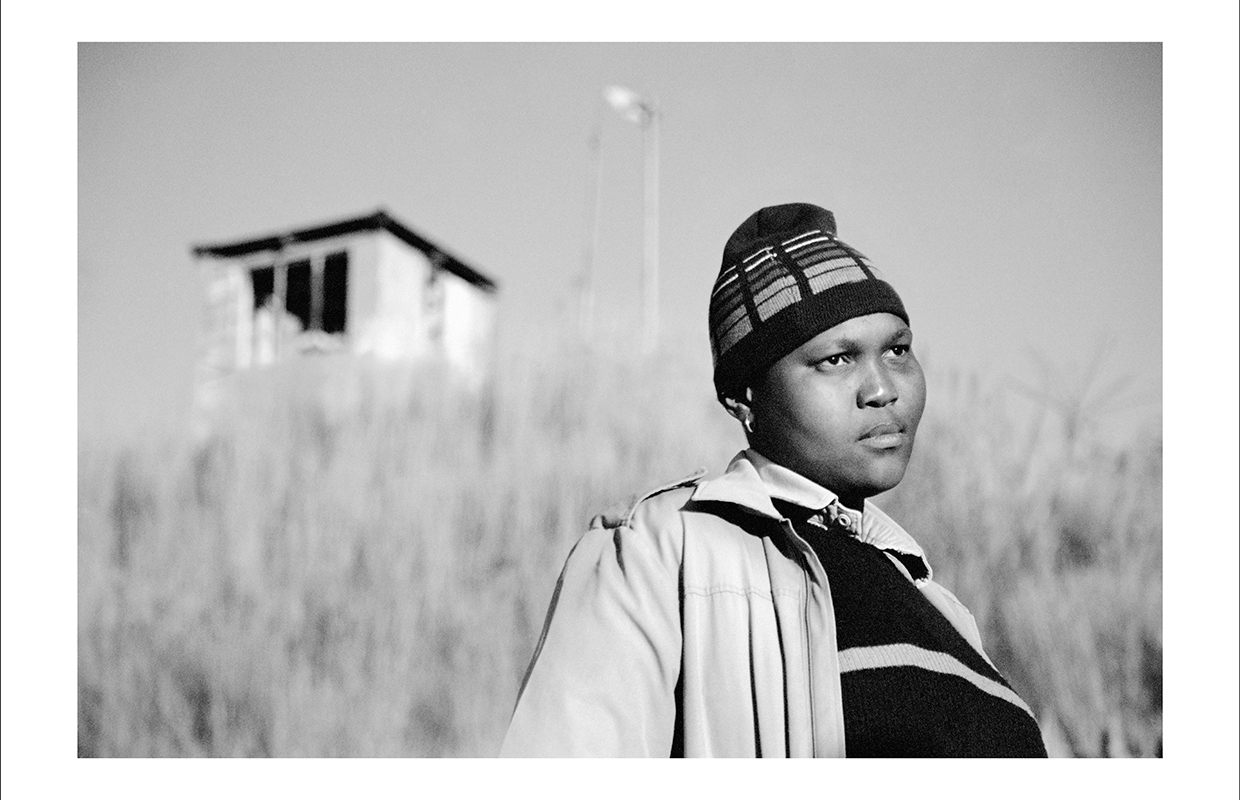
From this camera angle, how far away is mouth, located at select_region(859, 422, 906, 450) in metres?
1.26

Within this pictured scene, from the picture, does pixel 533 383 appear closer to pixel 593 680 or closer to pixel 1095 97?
pixel 1095 97

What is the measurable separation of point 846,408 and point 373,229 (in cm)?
205

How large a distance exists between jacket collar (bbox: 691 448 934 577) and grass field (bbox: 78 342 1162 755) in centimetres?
134

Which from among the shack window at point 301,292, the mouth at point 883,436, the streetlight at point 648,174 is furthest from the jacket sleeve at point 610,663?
the shack window at point 301,292

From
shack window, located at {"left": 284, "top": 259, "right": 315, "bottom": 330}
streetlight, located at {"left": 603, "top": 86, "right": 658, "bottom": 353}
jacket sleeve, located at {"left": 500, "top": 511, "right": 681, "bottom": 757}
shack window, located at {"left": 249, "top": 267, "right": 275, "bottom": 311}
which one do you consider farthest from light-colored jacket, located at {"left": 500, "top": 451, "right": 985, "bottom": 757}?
shack window, located at {"left": 249, "top": 267, "right": 275, "bottom": 311}

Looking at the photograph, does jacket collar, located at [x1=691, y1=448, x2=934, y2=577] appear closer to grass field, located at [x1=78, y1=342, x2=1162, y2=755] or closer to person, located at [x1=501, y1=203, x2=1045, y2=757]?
person, located at [x1=501, y1=203, x2=1045, y2=757]

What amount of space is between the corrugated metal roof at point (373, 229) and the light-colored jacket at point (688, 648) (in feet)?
6.11

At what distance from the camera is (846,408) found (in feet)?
4.13

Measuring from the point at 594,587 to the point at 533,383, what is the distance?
2216mm

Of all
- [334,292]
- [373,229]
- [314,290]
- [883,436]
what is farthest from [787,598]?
[334,292]

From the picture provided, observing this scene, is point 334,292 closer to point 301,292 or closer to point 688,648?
point 301,292
